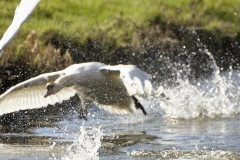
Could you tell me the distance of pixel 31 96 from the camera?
8.43 metres

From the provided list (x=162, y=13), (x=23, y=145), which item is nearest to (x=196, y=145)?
(x=23, y=145)

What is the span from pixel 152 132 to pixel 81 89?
3.99 feet

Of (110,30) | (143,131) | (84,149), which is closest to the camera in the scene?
(84,149)

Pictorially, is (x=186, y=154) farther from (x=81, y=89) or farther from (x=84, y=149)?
(x=81, y=89)

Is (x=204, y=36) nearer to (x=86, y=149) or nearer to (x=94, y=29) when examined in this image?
(x=94, y=29)

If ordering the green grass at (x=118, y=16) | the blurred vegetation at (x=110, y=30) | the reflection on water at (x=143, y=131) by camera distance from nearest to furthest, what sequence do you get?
the reflection on water at (x=143, y=131) < the blurred vegetation at (x=110, y=30) < the green grass at (x=118, y=16)

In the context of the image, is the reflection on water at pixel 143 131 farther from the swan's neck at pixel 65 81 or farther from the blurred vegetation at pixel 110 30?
the blurred vegetation at pixel 110 30

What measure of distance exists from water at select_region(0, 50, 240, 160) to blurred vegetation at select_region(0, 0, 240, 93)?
1.18m

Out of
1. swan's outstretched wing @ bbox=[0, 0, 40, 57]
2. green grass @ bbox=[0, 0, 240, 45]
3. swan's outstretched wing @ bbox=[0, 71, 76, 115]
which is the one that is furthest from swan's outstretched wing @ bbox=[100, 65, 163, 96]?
green grass @ bbox=[0, 0, 240, 45]

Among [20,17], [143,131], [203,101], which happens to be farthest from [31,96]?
[20,17]

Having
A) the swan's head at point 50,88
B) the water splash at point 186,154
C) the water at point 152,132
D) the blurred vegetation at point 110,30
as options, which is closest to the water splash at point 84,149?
the water at point 152,132

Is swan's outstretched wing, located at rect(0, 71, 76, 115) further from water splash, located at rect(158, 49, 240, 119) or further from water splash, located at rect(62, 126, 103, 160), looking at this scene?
water splash, located at rect(158, 49, 240, 119)

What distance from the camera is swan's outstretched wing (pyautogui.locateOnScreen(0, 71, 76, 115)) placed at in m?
8.05

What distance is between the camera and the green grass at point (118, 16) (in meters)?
12.5
